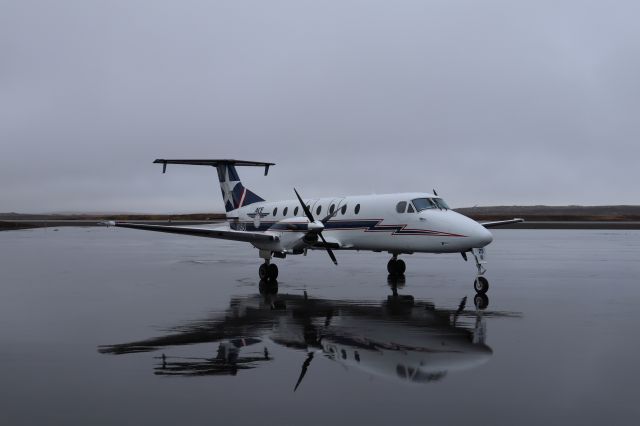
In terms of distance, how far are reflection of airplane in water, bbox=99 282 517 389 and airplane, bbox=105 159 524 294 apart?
3.61 m

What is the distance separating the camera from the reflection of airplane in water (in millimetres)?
8898

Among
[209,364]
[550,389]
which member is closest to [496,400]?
[550,389]

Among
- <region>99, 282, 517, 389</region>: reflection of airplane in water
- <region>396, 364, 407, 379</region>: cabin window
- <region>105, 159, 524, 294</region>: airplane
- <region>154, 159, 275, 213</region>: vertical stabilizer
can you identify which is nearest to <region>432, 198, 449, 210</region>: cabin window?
<region>105, 159, 524, 294</region>: airplane

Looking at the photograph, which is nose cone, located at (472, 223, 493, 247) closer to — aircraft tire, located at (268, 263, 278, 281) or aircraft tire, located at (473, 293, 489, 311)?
aircraft tire, located at (473, 293, 489, 311)

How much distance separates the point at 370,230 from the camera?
22.5m

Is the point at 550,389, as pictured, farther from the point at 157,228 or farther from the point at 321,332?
the point at 157,228

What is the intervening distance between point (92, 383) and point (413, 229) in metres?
14.4

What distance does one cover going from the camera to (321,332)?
1164 centimetres

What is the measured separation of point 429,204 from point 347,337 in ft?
35.7

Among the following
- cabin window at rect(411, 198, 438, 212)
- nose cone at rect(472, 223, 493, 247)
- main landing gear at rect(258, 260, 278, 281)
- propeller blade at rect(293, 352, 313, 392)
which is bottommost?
propeller blade at rect(293, 352, 313, 392)

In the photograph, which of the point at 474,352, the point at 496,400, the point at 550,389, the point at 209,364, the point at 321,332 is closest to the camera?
the point at 496,400

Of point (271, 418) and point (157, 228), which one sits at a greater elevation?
point (157, 228)

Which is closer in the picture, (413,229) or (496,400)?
(496,400)

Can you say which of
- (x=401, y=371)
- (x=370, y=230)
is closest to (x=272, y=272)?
(x=370, y=230)
